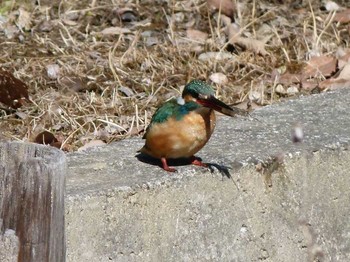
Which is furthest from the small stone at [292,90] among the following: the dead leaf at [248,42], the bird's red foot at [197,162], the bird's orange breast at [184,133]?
the bird's orange breast at [184,133]

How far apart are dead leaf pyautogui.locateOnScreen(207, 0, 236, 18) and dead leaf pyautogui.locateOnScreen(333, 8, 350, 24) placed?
67 centimetres

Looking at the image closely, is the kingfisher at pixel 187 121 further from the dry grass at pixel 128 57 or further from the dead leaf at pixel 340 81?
the dead leaf at pixel 340 81

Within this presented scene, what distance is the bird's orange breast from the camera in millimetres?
4031

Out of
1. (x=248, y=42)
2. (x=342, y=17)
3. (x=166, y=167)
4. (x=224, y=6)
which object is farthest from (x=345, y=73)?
(x=166, y=167)

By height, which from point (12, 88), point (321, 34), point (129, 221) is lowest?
point (321, 34)

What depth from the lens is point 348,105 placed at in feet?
17.5

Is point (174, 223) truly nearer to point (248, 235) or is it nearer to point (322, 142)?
point (248, 235)

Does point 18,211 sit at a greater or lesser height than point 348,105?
greater

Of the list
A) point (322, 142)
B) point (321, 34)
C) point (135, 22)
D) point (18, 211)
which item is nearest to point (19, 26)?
point (135, 22)

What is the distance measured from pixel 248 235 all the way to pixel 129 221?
641 mm

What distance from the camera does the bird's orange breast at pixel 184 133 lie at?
13.2 ft

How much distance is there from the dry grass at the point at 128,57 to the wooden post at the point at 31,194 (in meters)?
2.24

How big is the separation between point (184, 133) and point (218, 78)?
1.98m

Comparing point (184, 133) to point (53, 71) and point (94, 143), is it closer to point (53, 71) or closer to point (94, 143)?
point (94, 143)
